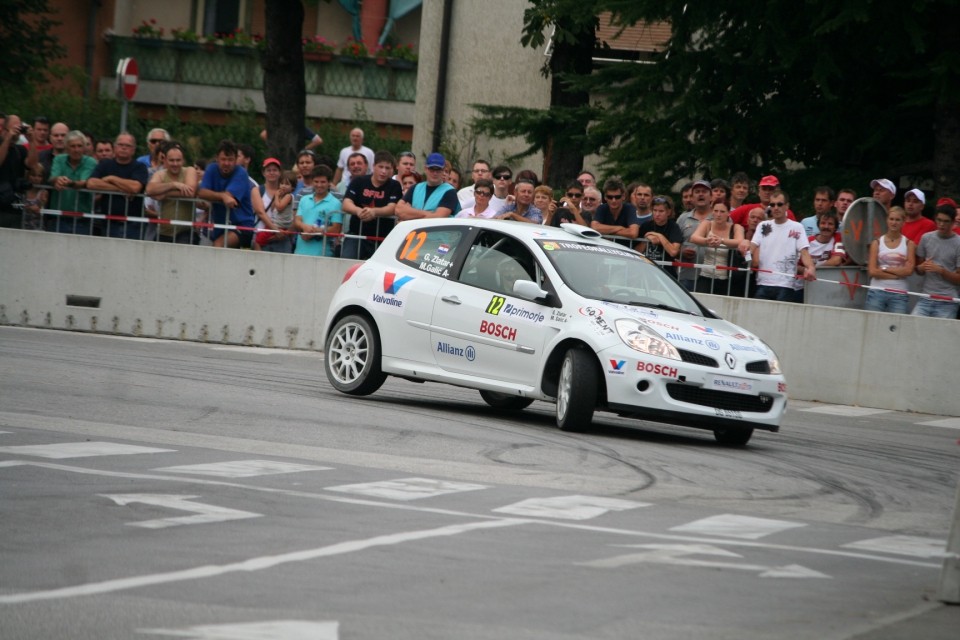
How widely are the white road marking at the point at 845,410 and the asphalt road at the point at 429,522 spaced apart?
8.36 ft

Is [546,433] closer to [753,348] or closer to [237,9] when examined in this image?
[753,348]

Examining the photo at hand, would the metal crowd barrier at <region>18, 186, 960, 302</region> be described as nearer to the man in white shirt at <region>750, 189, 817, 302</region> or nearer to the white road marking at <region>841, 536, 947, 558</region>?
the man in white shirt at <region>750, 189, 817, 302</region>

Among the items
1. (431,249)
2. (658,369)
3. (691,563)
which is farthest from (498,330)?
(691,563)

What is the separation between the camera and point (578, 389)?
13.1 meters

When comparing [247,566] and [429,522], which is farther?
[429,522]

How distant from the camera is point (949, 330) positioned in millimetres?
18281

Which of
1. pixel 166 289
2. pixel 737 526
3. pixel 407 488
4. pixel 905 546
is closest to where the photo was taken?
pixel 905 546

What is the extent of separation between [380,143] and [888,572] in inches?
1263

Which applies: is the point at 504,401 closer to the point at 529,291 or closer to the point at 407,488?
the point at 529,291

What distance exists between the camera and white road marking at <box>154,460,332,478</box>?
385 inches

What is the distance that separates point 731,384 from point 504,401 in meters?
2.89

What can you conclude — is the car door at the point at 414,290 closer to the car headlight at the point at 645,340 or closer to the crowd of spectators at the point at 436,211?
the car headlight at the point at 645,340

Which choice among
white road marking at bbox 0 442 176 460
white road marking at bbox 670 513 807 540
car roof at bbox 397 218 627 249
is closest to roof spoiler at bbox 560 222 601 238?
car roof at bbox 397 218 627 249

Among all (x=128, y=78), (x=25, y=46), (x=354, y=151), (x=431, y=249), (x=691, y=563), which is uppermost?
(x=25, y=46)
